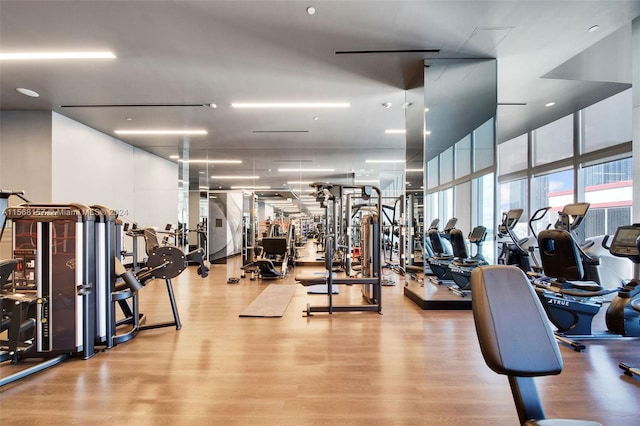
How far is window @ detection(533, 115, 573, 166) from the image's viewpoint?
20.1ft

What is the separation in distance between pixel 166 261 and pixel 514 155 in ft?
27.4

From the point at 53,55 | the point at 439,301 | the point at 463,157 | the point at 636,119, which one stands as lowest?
the point at 439,301

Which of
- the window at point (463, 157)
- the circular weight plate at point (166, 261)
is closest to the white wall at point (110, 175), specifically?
the circular weight plate at point (166, 261)

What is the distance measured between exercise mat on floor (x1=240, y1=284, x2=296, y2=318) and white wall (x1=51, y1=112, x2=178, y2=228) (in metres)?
2.46

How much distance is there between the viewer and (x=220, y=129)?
686cm

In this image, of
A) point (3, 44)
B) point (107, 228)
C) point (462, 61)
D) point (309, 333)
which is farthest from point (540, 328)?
point (3, 44)

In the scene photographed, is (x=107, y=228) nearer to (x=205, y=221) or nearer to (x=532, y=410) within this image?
(x=532, y=410)

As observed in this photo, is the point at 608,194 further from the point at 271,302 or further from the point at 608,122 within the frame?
the point at 271,302

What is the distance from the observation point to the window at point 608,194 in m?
5.09

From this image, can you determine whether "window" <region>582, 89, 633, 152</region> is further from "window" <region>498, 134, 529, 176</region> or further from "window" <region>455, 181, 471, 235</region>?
"window" <region>455, 181, 471, 235</region>

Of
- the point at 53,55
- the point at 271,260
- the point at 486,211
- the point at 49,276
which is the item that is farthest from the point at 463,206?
the point at 53,55

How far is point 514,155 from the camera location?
24.8ft

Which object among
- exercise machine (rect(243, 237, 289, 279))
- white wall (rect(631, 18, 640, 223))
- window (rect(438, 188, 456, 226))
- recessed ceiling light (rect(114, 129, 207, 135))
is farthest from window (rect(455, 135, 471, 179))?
recessed ceiling light (rect(114, 129, 207, 135))

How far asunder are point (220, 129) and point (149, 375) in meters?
5.66
